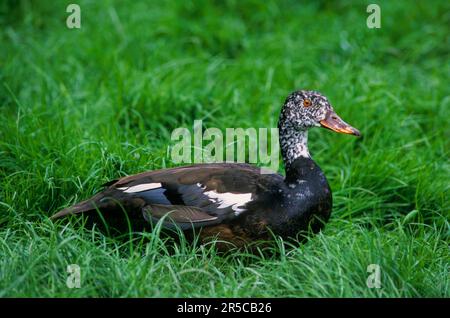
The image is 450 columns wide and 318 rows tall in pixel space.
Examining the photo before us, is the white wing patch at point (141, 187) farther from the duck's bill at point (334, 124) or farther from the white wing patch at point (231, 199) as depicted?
the duck's bill at point (334, 124)

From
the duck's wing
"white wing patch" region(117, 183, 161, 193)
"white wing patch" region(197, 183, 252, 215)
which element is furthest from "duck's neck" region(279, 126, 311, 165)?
"white wing patch" region(117, 183, 161, 193)

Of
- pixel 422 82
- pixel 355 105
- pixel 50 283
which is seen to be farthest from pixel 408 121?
pixel 50 283

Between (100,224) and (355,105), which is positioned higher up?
(355,105)

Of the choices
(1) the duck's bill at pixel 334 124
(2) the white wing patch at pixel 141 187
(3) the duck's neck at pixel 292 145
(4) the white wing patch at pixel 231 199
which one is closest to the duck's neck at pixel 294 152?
(3) the duck's neck at pixel 292 145

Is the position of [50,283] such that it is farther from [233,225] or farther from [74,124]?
[74,124]

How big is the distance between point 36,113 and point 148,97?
30.0 inches

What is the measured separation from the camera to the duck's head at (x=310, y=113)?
4.23m

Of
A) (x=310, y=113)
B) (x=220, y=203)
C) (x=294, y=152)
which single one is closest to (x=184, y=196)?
(x=220, y=203)

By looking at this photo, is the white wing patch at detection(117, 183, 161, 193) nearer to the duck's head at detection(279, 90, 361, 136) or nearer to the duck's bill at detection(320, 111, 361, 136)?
the duck's head at detection(279, 90, 361, 136)

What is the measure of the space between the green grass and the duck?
0.11 meters

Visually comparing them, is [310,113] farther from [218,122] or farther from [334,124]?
[218,122]

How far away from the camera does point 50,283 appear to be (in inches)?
135
